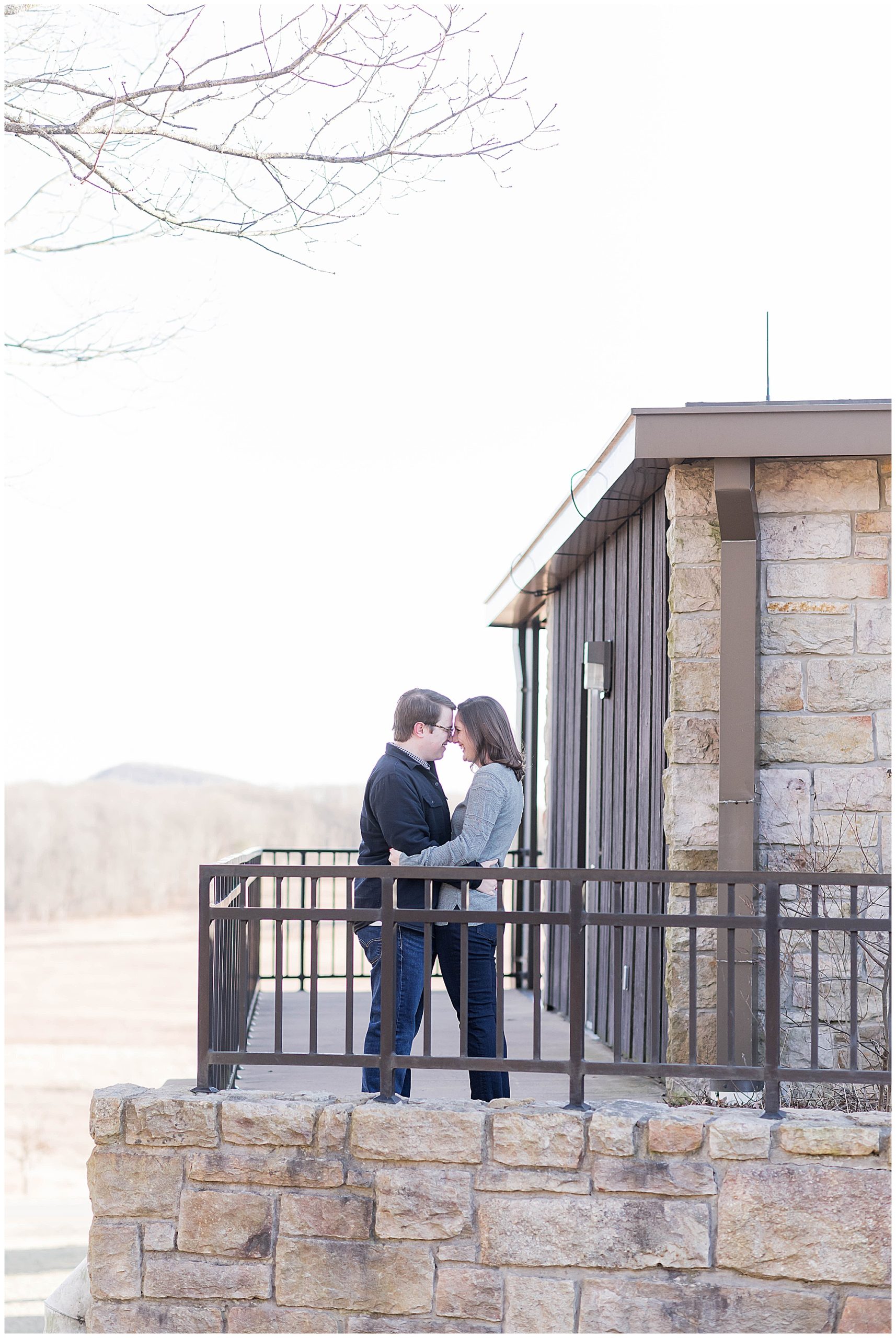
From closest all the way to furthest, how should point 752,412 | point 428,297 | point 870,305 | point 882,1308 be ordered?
point 882,1308 < point 752,412 < point 870,305 < point 428,297

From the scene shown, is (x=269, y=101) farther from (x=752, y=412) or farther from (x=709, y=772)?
(x=709, y=772)

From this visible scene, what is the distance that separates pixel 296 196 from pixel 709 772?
317cm

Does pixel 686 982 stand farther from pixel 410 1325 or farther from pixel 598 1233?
pixel 410 1325

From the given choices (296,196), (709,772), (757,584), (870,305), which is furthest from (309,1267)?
(870,305)

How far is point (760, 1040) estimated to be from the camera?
5.08 m

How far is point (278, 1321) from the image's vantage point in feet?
13.6

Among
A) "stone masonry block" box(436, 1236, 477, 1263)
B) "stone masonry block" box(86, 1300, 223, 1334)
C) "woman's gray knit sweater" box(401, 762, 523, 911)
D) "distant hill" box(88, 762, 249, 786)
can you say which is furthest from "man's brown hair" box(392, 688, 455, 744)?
"distant hill" box(88, 762, 249, 786)

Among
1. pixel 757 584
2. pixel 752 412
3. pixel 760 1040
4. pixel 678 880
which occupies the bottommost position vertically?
pixel 760 1040

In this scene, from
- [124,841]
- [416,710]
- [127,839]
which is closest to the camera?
[416,710]

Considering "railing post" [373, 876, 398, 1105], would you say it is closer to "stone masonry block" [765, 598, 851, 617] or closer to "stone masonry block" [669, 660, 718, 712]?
"stone masonry block" [669, 660, 718, 712]

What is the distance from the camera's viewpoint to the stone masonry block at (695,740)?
17.4 ft

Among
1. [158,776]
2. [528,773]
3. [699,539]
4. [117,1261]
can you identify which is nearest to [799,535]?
[699,539]

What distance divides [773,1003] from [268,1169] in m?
1.84

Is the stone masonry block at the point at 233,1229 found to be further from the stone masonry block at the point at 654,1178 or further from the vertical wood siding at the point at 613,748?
the vertical wood siding at the point at 613,748
